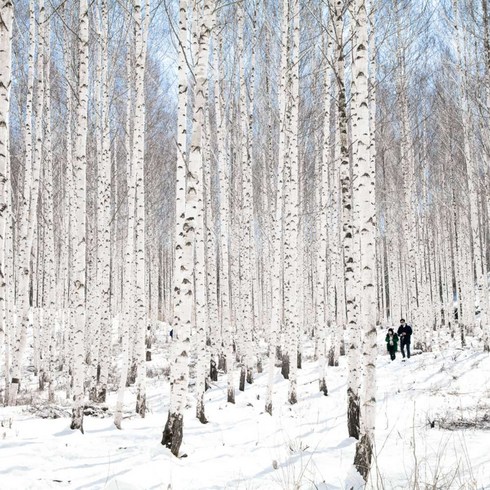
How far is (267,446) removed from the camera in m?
5.72

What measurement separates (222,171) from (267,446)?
5695 mm

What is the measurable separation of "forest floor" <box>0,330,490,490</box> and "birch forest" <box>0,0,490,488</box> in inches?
11.8

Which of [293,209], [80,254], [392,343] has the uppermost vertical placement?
[293,209]

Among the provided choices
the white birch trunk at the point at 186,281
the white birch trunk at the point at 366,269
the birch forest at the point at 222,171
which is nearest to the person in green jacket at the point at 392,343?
the birch forest at the point at 222,171

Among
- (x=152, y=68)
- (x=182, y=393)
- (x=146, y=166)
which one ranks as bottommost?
(x=182, y=393)

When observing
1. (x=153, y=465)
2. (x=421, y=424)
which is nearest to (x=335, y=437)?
(x=421, y=424)

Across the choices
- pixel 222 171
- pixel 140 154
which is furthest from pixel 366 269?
pixel 222 171

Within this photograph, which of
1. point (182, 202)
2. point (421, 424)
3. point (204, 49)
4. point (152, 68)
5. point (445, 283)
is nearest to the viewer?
point (204, 49)

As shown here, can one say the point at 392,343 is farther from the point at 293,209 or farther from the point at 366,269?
the point at 366,269

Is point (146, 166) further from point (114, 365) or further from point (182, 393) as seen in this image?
point (182, 393)

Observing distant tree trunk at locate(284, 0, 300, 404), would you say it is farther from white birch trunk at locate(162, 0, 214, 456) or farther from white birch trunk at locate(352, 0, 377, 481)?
white birch trunk at locate(352, 0, 377, 481)

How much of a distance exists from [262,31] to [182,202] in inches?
301

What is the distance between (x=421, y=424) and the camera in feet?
21.2

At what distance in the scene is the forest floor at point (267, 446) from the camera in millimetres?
3977
